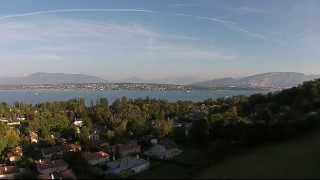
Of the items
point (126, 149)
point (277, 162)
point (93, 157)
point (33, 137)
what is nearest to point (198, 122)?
point (126, 149)

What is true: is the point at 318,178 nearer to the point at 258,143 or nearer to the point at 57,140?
the point at 258,143

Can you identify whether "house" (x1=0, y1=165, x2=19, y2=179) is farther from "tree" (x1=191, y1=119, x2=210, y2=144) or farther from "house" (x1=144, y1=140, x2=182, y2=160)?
"tree" (x1=191, y1=119, x2=210, y2=144)

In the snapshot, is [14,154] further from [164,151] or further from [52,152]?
[164,151]

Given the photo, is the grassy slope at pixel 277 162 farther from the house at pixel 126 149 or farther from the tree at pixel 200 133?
the house at pixel 126 149

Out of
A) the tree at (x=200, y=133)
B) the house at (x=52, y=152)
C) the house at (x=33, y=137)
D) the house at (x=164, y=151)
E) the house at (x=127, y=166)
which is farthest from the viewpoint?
the house at (x=33, y=137)

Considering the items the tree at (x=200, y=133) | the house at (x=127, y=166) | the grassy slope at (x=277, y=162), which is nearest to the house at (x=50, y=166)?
the house at (x=127, y=166)

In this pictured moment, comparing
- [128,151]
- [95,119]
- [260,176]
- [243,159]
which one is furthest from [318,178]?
[95,119]
